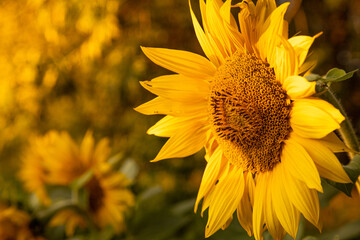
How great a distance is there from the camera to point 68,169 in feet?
3.87

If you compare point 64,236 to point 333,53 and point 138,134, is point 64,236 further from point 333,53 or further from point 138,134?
point 333,53

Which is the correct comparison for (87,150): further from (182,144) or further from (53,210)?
(182,144)

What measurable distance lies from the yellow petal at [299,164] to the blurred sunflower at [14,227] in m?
0.65

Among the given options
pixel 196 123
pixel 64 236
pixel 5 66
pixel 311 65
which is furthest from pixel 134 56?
pixel 311 65

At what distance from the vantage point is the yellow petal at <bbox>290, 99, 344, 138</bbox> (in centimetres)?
43

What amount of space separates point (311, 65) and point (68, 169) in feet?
2.86

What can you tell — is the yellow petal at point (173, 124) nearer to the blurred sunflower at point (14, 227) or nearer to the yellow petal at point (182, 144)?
the yellow petal at point (182, 144)

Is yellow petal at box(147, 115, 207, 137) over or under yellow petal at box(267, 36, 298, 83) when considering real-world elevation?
under

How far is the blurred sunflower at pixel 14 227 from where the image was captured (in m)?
0.91

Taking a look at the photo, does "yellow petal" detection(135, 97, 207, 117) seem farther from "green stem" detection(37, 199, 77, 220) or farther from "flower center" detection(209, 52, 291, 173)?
"green stem" detection(37, 199, 77, 220)

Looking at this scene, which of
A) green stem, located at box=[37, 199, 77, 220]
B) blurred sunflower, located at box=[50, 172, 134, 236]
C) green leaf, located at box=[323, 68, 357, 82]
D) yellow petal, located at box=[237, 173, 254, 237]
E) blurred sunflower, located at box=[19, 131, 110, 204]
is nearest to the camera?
green leaf, located at box=[323, 68, 357, 82]

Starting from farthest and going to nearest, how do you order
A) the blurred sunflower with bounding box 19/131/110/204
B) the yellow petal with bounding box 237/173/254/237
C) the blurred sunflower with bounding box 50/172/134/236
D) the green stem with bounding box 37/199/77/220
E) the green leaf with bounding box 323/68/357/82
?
the blurred sunflower with bounding box 19/131/110/204
the blurred sunflower with bounding box 50/172/134/236
the green stem with bounding box 37/199/77/220
the yellow petal with bounding box 237/173/254/237
the green leaf with bounding box 323/68/357/82

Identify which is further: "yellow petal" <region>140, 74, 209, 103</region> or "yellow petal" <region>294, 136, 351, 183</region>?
"yellow petal" <region>140, 74, 209, 103</region>

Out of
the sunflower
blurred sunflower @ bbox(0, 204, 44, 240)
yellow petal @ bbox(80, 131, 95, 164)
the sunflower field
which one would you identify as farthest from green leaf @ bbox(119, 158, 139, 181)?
the sunflower
